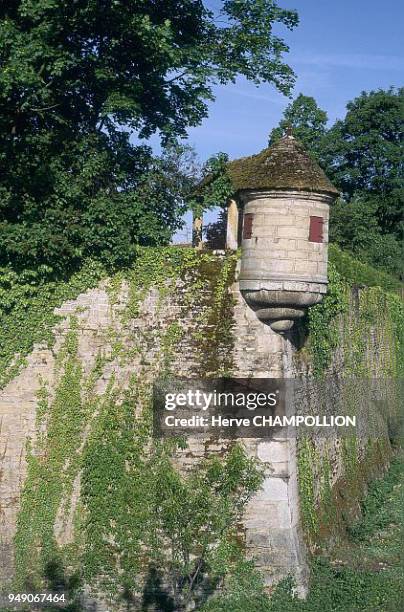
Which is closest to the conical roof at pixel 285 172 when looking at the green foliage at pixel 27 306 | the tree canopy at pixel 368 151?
the green foliage at pixel 27 306

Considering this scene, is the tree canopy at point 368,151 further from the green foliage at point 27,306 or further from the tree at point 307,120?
the green foliage at point 27,306

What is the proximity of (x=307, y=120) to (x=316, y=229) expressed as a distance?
3014 centimetres

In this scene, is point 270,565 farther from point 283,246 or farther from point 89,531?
point 283,246

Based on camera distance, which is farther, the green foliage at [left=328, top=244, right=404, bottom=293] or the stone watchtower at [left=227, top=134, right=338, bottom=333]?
the green foliage at [left=328, top=244, right=404, bottom=293]

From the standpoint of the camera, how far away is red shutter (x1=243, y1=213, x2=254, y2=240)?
1341 centimetres

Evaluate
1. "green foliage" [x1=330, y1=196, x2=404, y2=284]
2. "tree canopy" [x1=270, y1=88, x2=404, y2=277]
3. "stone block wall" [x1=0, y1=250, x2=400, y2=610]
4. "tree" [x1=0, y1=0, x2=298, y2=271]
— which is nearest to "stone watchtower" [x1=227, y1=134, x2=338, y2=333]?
"stone block wall" [x1=0, y1=250, x2=400, y2=610]

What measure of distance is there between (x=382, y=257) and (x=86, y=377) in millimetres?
28337

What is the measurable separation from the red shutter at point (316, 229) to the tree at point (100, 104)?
2.61 metres

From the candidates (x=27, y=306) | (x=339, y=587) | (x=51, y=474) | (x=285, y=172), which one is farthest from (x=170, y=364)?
(x=339, y=587)

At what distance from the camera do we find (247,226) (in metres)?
13.5

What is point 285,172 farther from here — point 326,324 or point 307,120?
point 307,120

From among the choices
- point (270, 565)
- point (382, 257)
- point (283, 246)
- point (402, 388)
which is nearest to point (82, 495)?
point (270, 565)

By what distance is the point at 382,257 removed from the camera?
39.3 m

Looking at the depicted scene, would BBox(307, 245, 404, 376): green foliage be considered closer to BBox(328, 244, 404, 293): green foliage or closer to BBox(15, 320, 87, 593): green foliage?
BBox(328, 244, 404, 293): green foliage
